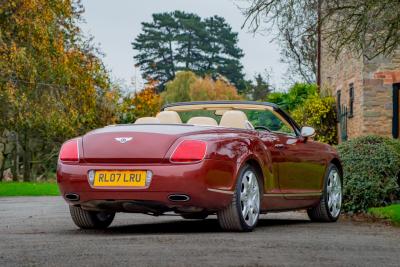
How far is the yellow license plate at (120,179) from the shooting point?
32.2 feet

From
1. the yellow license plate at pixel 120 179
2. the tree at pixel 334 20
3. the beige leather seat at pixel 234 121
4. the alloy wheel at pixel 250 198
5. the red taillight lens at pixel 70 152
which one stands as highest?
the tree at pixel 334 20

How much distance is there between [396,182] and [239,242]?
742 cm

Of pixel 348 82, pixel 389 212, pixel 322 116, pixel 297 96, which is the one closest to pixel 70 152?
pixel 389 212

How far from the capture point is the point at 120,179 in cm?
988

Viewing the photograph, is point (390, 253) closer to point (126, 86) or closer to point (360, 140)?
point (360, 140)

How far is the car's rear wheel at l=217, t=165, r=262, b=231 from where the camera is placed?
10.1 m

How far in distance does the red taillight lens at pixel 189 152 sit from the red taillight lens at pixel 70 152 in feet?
3.60

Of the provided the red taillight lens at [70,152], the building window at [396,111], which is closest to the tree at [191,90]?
the building window at [396,111]

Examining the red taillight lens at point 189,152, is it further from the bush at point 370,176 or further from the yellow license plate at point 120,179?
the bush at point 370,176

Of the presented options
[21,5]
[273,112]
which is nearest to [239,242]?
[273,112]

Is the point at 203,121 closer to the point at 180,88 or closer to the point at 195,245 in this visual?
the point at 195,245

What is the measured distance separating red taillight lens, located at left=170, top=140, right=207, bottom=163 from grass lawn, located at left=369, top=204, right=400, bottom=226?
4.14 m

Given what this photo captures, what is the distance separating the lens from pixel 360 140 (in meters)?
16.2

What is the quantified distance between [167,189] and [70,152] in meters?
1.24
